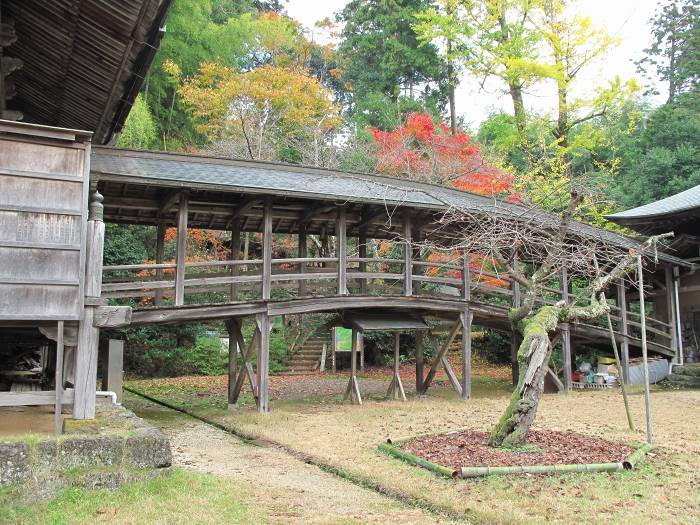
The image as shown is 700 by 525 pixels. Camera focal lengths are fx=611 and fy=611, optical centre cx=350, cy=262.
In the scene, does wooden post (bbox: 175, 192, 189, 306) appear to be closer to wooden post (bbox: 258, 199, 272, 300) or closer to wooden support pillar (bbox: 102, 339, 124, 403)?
wooden post (bbox: 258, 199, 272, 300)

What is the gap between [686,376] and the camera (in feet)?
60.4

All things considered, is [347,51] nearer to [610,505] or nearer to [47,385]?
[47,385]

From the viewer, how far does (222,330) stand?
24.7 metres

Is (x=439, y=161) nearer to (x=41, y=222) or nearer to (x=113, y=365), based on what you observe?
(x=113, y=365)

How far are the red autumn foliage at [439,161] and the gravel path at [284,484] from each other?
50.9 ft

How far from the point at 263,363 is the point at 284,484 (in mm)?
5435

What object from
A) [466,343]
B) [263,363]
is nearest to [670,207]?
[466,343]

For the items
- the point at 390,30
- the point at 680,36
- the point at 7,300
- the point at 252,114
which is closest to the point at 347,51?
the point at 390,30

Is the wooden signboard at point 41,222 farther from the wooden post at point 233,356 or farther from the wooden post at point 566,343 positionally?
the wooden post at point 566,343

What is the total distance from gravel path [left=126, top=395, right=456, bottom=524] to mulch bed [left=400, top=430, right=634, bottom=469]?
1.44 m

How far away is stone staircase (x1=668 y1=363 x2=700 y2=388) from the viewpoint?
18.1 meters

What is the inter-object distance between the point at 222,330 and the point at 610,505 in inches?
800

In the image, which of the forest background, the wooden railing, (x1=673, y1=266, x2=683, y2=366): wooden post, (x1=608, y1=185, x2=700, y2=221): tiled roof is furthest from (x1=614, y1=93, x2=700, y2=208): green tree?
the wooden railing

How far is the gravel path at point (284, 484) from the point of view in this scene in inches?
224
